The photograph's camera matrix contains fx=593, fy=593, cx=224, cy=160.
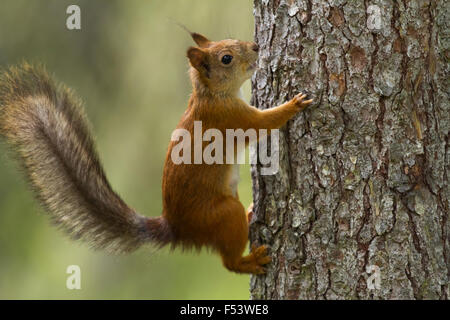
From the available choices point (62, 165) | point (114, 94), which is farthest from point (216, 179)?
point (114, 94)

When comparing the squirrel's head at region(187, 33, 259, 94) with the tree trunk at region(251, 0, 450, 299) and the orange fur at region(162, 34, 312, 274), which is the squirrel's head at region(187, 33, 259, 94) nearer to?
the orange fur at region(162, 34, 312, 274)

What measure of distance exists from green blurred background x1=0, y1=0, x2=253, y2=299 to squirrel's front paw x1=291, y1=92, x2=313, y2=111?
2.32 feet

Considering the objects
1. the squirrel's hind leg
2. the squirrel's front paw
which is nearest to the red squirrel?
the squirrel's hind leg

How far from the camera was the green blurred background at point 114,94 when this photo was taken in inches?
107

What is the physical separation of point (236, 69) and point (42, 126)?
69 cm

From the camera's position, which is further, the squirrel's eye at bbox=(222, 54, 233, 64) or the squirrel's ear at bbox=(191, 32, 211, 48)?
the squirrel's ear at bbox=(191, 32, 211, 48)

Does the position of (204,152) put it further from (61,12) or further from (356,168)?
(61,12)

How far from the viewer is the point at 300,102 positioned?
172 centimetres

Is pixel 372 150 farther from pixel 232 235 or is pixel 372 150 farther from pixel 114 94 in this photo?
pixel 114 94

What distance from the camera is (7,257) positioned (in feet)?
10.5

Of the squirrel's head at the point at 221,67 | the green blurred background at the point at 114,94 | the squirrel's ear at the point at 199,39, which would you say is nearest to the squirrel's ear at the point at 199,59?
the squirrel's head at the point at 221,67

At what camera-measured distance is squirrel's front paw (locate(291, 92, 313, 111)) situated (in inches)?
67.8

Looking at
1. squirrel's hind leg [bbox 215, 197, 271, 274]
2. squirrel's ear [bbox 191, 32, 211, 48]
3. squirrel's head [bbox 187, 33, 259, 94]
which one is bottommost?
squirrel's hind leg [bbox 215, 197, 271, 274]
